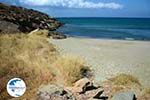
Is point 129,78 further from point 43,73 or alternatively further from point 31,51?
point 31,51

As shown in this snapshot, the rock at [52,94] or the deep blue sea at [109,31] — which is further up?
the rock at [52,94]

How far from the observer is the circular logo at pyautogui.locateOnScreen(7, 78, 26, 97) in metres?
9.61

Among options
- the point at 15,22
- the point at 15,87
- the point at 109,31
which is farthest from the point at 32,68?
the point at 109,31

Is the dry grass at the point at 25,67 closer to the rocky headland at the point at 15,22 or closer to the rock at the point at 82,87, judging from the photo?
the rock at the point at 82,87

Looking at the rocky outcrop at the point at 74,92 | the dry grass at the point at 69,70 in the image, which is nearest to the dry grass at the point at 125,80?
the dry grass at the point at 69,70

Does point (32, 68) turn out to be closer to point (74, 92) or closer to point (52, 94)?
point (74, 92)

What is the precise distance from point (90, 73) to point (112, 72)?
1.06 m

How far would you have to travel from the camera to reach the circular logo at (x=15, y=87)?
9609 millimetres

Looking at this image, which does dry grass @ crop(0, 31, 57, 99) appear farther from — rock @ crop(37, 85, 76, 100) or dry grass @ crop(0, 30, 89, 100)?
rock @ crop(37, 85, 76, 100)

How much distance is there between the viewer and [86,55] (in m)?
19.8

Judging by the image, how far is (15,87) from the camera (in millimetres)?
9742

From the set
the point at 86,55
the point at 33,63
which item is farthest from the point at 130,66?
the point at 33,63

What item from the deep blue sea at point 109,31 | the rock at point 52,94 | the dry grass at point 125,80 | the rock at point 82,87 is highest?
the rock at point 52,94

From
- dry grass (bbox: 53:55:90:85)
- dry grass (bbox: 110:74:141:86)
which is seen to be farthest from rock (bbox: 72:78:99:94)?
dry grass (bbox: 110:74:141:86)
